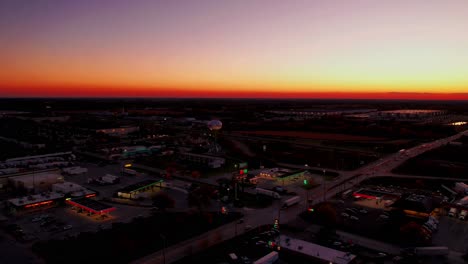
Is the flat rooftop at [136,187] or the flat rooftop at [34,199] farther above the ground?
the flat rooftop at [136,187]

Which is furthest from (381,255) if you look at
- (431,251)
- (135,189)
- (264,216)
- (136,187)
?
(136,187)

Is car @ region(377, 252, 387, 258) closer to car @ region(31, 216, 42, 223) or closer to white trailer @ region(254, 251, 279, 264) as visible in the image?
white trailer @ region(254, 251, 279, 264)

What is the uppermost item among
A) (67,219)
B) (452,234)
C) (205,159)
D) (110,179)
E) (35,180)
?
(205,159)

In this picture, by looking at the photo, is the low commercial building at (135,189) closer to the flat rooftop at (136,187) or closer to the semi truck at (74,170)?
the flat rooftop at (136,187)

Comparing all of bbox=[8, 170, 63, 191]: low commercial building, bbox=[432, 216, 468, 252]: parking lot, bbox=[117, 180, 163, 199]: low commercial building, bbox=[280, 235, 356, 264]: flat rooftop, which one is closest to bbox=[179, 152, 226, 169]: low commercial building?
bbox=[117, 180, 163, 199]: low commercial building

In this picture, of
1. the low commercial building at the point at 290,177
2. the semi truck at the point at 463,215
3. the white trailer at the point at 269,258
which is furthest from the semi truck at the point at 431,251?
the low commercial building at the point at 290,177

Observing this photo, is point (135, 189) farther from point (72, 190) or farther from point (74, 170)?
point (74, 170)
